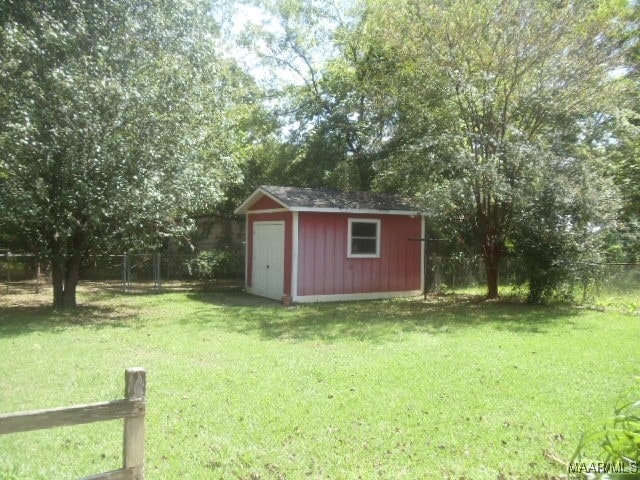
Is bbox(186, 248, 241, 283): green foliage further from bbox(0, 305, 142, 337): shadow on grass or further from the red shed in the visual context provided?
bbox(0, 305, 142, 337): shadow on grass

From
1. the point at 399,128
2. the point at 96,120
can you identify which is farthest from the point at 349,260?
the point at 96,120

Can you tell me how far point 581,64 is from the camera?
1233 centimetres

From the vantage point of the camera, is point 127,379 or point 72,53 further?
point 72,53

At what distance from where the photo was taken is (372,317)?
1117 cm

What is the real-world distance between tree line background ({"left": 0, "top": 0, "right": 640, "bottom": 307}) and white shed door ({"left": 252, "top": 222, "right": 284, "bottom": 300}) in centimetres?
217

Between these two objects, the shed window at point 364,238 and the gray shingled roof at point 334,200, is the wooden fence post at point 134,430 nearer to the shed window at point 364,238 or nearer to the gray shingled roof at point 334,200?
the gray shingled roof at point 334,200

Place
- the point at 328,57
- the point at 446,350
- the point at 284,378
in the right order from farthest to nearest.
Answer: the point at 328,57
the point at 446,350
the point at 284,378

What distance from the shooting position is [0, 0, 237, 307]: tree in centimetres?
966

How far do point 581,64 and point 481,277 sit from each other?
6.71 metres

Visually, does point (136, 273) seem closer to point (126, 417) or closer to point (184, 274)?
point (184, 274)

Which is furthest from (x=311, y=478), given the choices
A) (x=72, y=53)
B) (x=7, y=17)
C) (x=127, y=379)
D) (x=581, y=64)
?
(x=581, y=64)

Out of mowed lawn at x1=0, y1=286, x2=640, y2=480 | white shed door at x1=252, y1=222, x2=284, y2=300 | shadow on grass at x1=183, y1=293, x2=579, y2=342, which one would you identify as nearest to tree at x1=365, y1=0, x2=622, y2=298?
shadow on grass at x1=183, y1=293, x2=579, y2=342

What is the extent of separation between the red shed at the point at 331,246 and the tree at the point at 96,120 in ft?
9.96

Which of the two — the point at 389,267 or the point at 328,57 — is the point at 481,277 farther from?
the point at 328,57
